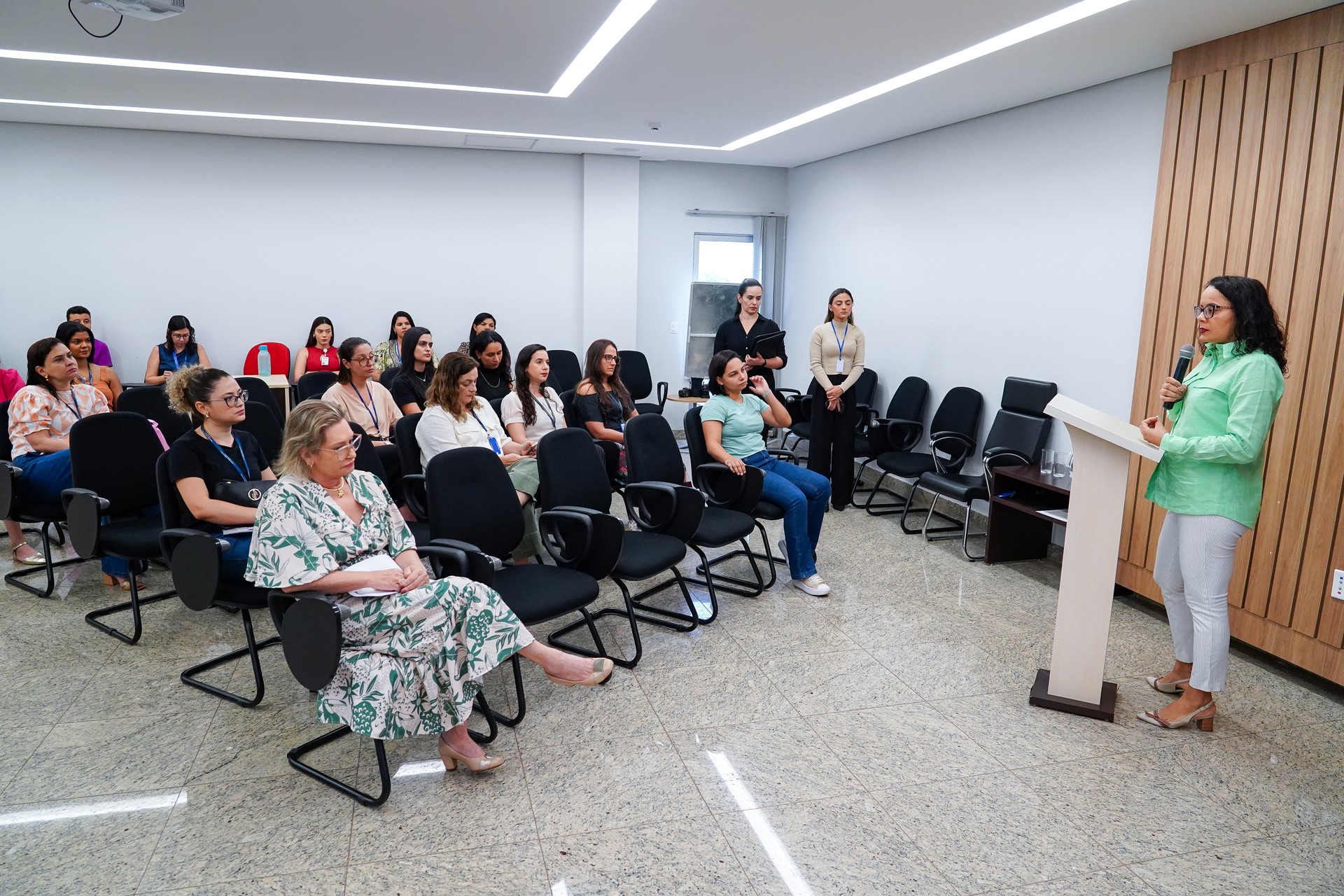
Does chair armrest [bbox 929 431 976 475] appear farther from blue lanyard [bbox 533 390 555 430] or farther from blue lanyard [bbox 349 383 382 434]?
blue lanyard [bbox 349 383 382 434]

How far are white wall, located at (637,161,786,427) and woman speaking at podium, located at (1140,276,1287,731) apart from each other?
6576mm

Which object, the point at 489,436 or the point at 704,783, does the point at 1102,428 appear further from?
the point at 489,436

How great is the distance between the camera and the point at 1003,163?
6203 mm

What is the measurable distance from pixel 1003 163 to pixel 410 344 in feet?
14.5

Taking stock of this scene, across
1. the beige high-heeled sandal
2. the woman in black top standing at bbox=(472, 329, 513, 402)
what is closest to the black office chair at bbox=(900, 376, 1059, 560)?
the beige high-heeled sandal

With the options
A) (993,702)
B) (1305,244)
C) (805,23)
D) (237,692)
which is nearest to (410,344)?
(237,692)

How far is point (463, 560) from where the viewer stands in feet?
10.6

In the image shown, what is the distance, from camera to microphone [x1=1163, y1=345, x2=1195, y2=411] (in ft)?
10.1

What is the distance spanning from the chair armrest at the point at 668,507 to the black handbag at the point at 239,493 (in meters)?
1.70

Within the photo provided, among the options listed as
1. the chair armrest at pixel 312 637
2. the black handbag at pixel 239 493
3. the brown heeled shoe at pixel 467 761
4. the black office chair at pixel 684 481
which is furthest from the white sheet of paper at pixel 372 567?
the black office chair at pixel 684 481

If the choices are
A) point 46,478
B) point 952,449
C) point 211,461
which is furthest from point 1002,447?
point 46,478

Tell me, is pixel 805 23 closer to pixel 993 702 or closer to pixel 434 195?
pixel 993 702

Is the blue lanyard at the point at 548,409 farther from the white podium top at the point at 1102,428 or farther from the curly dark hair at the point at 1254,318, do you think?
the curly dark hair at the point at 1254,318

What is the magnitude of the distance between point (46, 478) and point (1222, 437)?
541 cm
